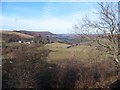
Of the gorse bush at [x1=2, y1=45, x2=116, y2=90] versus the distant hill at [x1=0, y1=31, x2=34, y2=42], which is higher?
the distant hill at [x1=0, y1=31, x2=34, y2=42]

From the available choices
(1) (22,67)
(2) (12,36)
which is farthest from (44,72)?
(2) (12,36)

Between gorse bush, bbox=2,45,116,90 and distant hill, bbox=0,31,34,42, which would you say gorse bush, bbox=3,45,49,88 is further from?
distant hill, bbox=0,31,34,42

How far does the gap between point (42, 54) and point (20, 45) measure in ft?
6.58

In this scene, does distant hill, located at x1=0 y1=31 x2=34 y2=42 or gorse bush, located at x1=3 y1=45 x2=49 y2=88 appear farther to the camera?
gorse bush, located at x1=3 y1=45 x2=49 y2=88

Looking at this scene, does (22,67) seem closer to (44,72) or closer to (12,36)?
(44,72)

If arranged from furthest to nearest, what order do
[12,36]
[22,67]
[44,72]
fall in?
[44,72] < [22,67] < [12,36]

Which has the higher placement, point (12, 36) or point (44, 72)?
point (12, 36)

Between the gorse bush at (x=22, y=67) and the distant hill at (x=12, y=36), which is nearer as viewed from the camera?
the distant hill at (x=12, y=36)

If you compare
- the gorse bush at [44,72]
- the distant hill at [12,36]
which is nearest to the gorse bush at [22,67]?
the gorse bush at [44,72]

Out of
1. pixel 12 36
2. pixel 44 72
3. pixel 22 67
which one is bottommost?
pixel 44 72

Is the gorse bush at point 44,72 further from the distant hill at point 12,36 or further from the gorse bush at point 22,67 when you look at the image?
the distant hill at point 12,36

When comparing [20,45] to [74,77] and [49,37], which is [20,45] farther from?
[74,77]

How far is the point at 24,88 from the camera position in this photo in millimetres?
14672

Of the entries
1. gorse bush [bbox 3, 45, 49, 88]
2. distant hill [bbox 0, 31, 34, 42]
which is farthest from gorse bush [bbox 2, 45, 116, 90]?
distant hill [bbox 0, 31, 34, 42]
